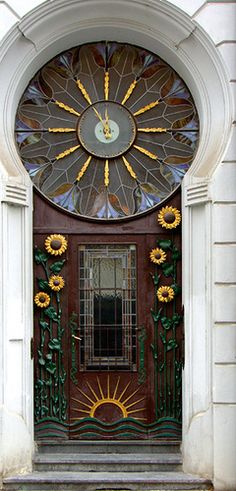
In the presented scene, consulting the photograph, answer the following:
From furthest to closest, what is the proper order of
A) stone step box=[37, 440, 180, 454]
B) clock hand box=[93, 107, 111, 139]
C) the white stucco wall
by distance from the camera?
clock hand box=[93, 107, 111, 139] → stone step box=[37, 440, 180, 454] → the white stucco wall

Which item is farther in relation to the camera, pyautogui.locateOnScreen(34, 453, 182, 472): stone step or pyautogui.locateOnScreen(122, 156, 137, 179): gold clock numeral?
pyautogui.locateOnScreen(122, 156, 137, 179): gold clock numeral

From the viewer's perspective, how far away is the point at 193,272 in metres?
8.75

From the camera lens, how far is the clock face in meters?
9.17

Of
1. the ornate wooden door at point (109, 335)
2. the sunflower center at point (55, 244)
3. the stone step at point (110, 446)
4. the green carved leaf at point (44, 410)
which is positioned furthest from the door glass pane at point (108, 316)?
the stone step at point (110, 446)

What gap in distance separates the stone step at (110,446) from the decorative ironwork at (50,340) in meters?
0.28

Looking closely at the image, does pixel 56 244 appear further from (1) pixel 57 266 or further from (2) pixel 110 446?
(2) pixel 110 446

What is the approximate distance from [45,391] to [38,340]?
59 cm

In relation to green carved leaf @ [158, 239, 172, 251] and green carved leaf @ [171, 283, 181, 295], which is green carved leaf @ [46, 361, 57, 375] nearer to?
green carved leaf @ [171, 283, 181, 295]

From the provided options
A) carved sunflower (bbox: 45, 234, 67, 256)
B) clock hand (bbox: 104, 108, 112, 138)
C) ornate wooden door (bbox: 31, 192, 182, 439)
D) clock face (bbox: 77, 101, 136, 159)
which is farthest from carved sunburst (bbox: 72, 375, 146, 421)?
clock hand (bbox: 104, 108, 112, 138)

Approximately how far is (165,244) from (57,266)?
49.5 inches

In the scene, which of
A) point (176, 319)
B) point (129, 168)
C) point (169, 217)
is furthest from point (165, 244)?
point (129, 168)

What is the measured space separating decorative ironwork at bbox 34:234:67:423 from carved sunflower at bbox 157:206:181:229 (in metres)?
1.13

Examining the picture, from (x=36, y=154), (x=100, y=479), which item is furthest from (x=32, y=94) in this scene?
(x=100, y=479)

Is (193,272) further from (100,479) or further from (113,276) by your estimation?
(100,479)
